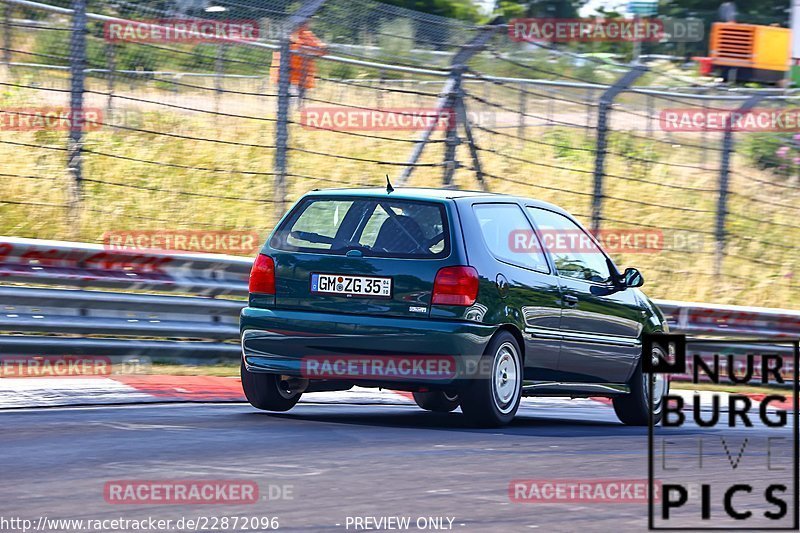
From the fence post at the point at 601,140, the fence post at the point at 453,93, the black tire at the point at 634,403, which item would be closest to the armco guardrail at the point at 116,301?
the fence post at the point at 453,93

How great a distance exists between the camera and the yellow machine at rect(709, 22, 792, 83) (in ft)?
117

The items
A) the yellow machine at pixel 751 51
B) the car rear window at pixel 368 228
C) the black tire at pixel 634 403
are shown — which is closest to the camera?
the car rear window at pixel 368 228

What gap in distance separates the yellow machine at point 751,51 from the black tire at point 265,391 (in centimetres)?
2840

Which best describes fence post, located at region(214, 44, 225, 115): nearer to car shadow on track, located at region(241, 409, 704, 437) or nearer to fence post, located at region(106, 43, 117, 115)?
fence post, located at region(106, 43, 117, 115)

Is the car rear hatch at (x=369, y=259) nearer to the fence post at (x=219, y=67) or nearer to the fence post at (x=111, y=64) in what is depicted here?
the fence post at (x=219, y=67)

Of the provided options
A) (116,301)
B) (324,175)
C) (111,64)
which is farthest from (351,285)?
(324,175)

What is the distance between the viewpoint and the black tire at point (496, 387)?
848cm

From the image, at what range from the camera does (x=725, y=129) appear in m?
15.8


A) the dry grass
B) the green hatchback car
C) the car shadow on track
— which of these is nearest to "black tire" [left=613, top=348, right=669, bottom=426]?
the car shadow on track

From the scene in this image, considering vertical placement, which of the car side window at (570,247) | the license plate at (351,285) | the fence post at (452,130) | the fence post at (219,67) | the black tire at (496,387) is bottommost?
the black tire at (496,387)

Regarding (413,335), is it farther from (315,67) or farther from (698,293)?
(698,293)

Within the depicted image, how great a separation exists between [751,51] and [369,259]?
95.7 feet

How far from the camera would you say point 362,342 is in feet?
27.8

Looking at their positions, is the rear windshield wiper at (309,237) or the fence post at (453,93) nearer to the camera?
the rear windshield wiper at (309,237)
